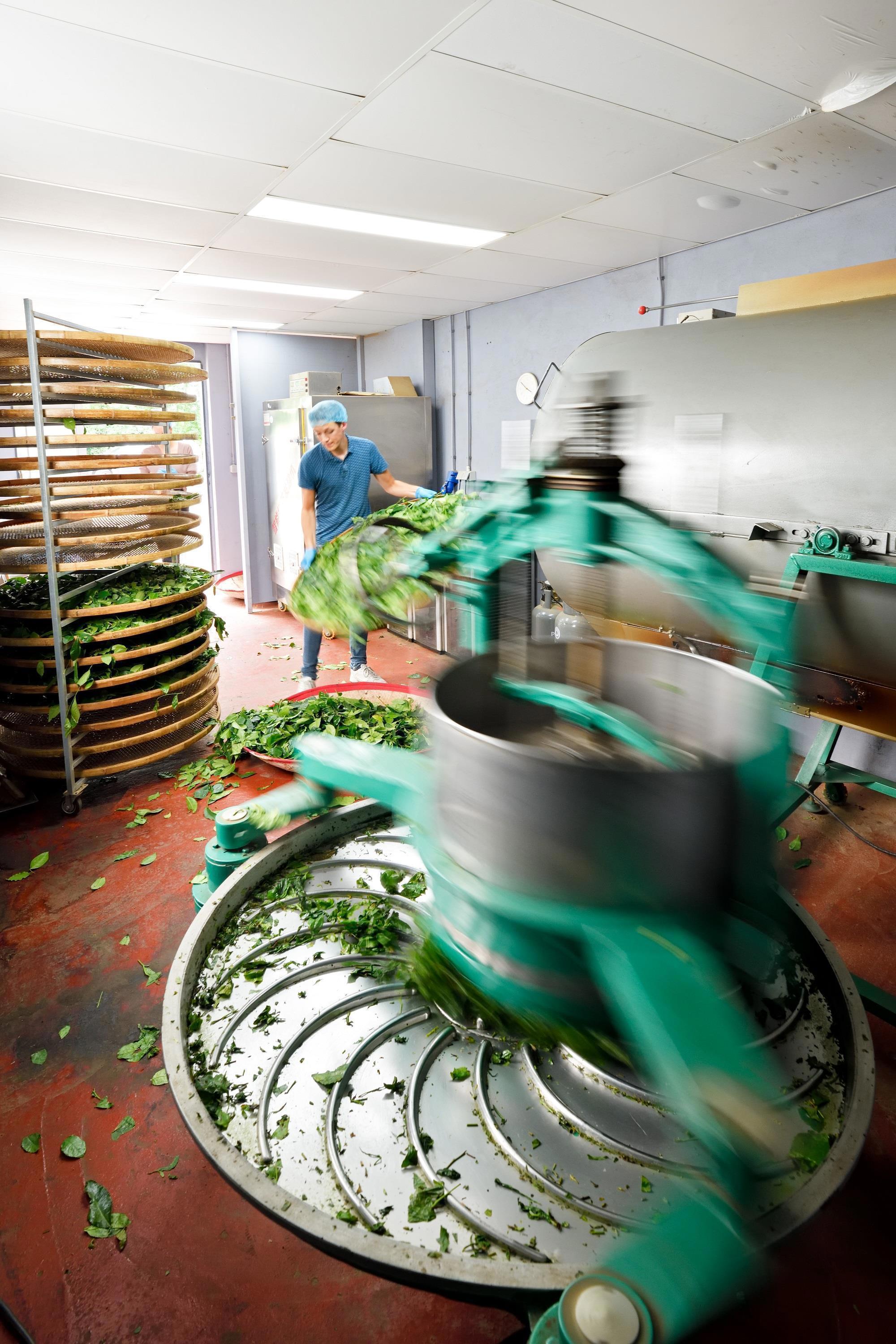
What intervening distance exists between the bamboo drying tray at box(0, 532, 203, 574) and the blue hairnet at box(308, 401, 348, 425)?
138cm

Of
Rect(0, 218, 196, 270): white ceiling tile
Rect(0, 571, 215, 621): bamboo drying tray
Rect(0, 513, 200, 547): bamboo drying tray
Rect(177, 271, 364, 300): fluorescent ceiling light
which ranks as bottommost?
Rect(0, 571, 215, 621): bamboo drying tray

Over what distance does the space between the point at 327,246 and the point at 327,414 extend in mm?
1041

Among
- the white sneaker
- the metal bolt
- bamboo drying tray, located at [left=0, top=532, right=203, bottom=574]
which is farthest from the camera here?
the white sneaker

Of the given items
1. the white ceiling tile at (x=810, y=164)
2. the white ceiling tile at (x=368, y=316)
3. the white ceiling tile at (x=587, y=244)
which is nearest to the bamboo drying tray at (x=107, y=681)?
the white ceiling tile at (x=587, y=244)

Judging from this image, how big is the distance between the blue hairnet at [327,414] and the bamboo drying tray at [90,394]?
1.21m

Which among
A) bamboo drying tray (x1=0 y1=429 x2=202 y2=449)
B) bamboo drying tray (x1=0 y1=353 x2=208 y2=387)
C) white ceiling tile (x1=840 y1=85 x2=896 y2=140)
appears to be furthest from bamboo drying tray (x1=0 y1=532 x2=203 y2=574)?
white ceiling tile (x1=840 y1=85 x2=896 y2=140)

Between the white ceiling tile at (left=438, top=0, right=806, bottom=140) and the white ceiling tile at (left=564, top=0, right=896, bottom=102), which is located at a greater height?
the white ceiling tile at (left=438, top=0, right=806, bottom=140)

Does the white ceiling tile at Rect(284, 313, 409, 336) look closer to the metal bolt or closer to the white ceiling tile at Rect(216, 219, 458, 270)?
the white ceiling tile at Rect(216, 219, 458, 270)

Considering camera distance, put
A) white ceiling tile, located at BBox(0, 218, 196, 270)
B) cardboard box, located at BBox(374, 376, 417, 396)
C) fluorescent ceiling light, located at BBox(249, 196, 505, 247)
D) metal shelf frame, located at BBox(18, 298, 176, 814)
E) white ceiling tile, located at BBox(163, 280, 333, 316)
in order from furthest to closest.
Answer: cardboard box, located at BBox(374, 376, 417, 396) < white ceiling tile, located at BBox(163, 280, 333, 316) < white ceiling tile, located at BBox(0, 218, 196, 270) < fluorescent ceiling light, located at BBox(249, 196, 505, 247) < metal shelf frame, located at BBox(18, 298, 176, 814)

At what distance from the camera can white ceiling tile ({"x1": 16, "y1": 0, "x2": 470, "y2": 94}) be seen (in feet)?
7.53

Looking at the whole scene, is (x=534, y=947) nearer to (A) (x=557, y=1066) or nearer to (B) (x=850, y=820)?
(A) (x=557, y=1066)

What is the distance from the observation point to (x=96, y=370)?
3.67 metres

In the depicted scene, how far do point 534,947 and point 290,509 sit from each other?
7.49 metres

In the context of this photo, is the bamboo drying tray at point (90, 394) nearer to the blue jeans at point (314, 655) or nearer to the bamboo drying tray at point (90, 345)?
the bamboo drying tray at point (90, 345)
